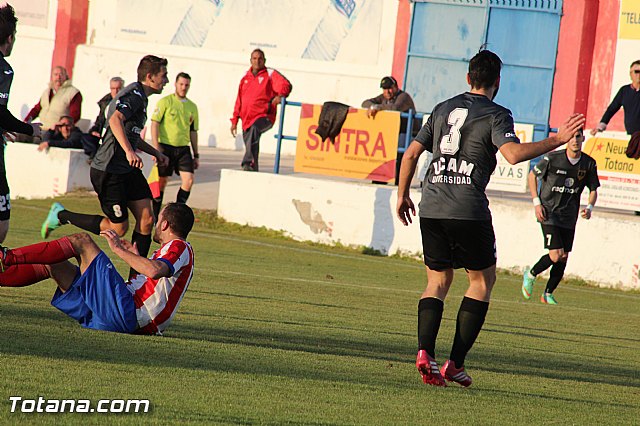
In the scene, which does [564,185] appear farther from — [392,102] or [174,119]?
[174,119]

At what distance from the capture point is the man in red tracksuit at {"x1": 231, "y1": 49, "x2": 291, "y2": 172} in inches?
727

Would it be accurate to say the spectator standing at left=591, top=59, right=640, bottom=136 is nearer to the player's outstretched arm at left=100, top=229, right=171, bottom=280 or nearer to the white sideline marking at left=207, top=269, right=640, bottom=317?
the white sideline marking at left=207, top=269, right=640, bottom=317

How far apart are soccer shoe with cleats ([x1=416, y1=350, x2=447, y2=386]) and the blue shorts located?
1802 millimetres

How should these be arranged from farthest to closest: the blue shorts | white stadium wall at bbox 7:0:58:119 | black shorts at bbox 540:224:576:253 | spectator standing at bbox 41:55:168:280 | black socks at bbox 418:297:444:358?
1. white stadium wall at bbox 7:0:58:119
2. black shorts at bbox 540:224:576:253
3. spectator standing at bbox 41:55:168:280
4. the blue shorts
5. black socks at bbox 418:297:444:358

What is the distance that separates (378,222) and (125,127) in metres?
7.54

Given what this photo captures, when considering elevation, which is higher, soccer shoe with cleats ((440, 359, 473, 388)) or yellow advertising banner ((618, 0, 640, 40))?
Answer: yellow advertising banner ((618, 0, 640, 40))

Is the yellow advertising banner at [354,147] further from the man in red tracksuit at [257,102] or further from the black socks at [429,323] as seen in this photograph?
the black socks at [429,323]

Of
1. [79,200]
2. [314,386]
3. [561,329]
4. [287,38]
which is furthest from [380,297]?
[287,38]

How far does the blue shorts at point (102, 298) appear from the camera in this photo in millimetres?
6980

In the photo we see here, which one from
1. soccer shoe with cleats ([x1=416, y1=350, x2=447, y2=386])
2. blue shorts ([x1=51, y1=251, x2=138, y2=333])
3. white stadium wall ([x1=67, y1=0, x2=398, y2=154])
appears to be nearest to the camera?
soccer shoe with cleats ([x1=416, y1=350, x2=447, y2=386])

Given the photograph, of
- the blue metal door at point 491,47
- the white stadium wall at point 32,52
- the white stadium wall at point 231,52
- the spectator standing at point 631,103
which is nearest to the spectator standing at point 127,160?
the spectator standing at point 631,103

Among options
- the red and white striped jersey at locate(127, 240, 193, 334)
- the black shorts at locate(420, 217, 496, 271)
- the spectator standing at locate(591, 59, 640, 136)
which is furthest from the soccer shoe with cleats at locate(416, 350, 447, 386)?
the spectator standing at locate(591, 59, 640, 136)

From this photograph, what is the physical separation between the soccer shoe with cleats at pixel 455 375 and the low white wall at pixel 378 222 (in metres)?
9.37

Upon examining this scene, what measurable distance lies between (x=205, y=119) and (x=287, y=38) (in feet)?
10.2
